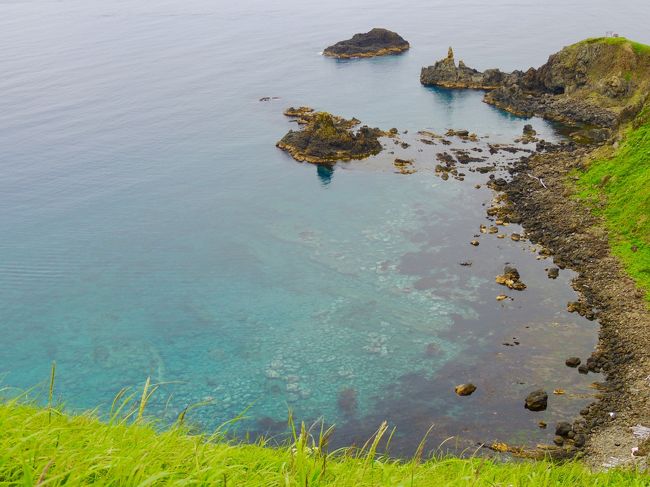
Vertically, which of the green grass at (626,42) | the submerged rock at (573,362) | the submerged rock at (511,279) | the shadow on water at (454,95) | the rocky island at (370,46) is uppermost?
the rocky island at (370,46)

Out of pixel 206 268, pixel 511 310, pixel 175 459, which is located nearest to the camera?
pixel 175 459

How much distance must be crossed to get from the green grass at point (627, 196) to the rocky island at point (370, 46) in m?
79.0

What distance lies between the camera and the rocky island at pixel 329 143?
7356 centimetres

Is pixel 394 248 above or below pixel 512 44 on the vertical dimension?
below

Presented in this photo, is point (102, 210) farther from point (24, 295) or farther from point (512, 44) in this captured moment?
point (512, 44)

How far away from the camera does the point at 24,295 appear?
1876 inches

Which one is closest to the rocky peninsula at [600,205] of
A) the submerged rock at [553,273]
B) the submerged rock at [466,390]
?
the submerged rock at [553,273]

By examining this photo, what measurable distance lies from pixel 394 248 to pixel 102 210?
34873 millimetres

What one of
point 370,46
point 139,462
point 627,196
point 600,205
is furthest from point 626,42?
point 139,462

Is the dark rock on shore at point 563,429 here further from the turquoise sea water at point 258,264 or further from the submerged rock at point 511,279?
the submerged rock at point 511,279

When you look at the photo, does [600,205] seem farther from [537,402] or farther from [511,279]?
[537,402]

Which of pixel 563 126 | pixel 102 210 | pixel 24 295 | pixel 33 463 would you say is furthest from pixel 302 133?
pixel 33 463

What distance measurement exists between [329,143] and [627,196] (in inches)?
1484

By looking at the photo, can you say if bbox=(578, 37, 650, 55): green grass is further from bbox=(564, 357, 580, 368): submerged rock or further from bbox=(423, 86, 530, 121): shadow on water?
bbox=(564, 357, 580, 368): submerged rock
